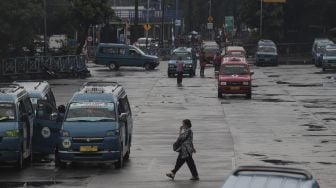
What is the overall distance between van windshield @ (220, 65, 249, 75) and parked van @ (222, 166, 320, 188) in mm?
34004

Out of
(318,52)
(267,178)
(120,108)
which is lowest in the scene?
(318,52)

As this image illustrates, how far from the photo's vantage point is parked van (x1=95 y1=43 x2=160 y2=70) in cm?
6638

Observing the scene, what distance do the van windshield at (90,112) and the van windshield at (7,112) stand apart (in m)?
1.36

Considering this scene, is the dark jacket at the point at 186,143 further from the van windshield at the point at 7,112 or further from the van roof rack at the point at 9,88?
the van roof rack at the point at 9,88

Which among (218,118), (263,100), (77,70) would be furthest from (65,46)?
(218,118)

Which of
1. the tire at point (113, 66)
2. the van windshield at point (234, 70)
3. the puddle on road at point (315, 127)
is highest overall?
the van windshield at point (234, 70)

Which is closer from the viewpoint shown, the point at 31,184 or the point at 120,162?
the point at 31,184

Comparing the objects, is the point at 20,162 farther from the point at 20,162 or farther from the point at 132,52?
the point at 132,52

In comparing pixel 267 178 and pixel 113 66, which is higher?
pixel 267 178

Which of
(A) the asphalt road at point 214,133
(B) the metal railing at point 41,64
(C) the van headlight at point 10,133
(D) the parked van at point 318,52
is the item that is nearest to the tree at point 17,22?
(B) the metal railing at point 41,64

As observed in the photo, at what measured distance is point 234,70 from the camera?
146ft

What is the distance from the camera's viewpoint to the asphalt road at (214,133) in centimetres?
2102

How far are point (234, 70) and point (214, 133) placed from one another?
50.6 feet

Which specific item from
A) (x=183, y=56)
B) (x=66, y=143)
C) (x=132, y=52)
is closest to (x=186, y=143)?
(x=66, y=143)
